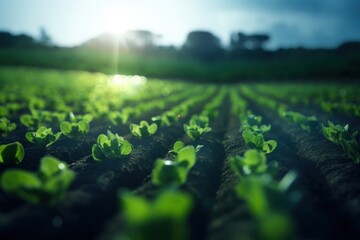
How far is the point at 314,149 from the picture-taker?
5980mm

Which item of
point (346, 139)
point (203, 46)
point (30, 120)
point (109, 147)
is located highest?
point (203, 46)

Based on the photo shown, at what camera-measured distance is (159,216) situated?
6.89 ft

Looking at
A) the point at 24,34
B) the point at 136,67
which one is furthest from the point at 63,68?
the point at 24,34

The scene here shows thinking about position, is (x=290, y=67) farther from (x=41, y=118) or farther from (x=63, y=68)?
(x=41, y=118)

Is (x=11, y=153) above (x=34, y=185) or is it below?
below

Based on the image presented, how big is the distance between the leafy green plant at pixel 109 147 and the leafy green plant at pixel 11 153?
90 centimetres

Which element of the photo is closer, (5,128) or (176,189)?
(176,189)

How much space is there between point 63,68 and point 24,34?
21.6 metres

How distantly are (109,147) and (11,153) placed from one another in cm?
119

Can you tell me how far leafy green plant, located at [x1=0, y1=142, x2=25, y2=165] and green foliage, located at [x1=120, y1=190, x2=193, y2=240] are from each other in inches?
114

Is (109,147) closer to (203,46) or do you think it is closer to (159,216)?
(159,216)

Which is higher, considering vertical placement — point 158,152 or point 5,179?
point 5,179

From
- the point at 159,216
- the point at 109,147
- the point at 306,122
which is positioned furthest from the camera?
the point at 306,122

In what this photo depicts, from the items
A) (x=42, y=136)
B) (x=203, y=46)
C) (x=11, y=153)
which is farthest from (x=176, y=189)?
(x=203, y=46)
